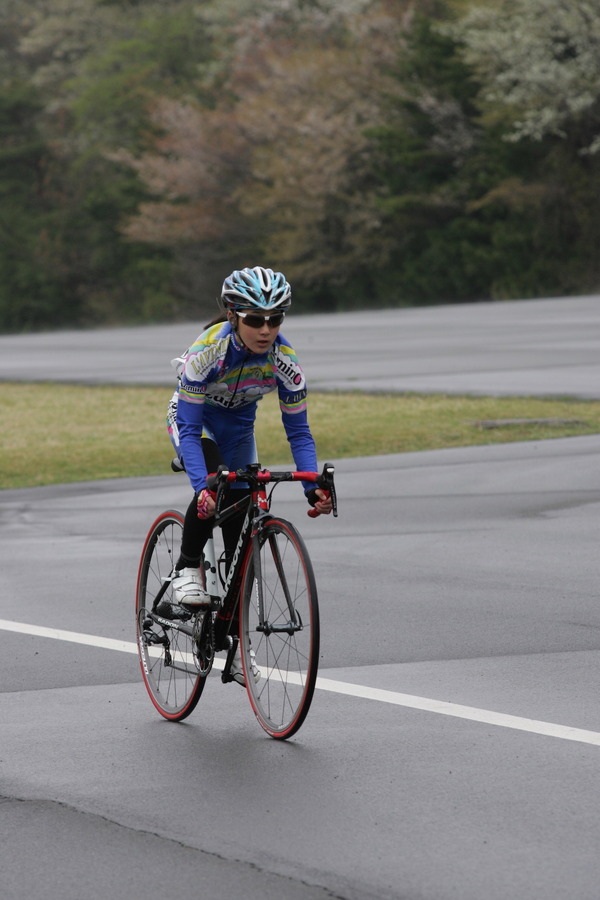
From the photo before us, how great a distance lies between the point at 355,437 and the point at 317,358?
13762 millimetres

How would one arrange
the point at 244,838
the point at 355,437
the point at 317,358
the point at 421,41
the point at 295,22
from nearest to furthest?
the point at 244,838 < the point at 355,437 < the point at 317,358 < the point at 421,41 < the point at 295,22

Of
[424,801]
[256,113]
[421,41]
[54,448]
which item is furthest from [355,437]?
[256,113]

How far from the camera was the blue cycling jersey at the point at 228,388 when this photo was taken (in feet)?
21.0

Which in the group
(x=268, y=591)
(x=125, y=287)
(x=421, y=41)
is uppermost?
(x=421, y=41)

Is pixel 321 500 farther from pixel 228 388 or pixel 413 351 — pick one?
pixel 413 351

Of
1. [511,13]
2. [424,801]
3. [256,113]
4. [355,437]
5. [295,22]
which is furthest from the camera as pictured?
[295,22]

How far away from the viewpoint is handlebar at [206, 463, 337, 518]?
20.2 feet

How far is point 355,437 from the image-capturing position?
1778cm

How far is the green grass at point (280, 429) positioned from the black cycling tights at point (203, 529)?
9006mm

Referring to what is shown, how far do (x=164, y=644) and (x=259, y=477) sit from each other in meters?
1.12

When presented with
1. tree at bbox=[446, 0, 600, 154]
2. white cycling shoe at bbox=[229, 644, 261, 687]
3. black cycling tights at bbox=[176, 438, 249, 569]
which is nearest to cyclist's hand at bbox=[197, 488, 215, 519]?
black cycling tights at bbox=[176, 438, 249, 569]

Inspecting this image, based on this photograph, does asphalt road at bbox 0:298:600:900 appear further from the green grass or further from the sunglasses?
the green grass

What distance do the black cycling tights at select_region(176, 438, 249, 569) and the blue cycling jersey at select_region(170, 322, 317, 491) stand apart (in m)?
0.15

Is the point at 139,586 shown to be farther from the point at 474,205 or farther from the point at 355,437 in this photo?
the point at 474,205
